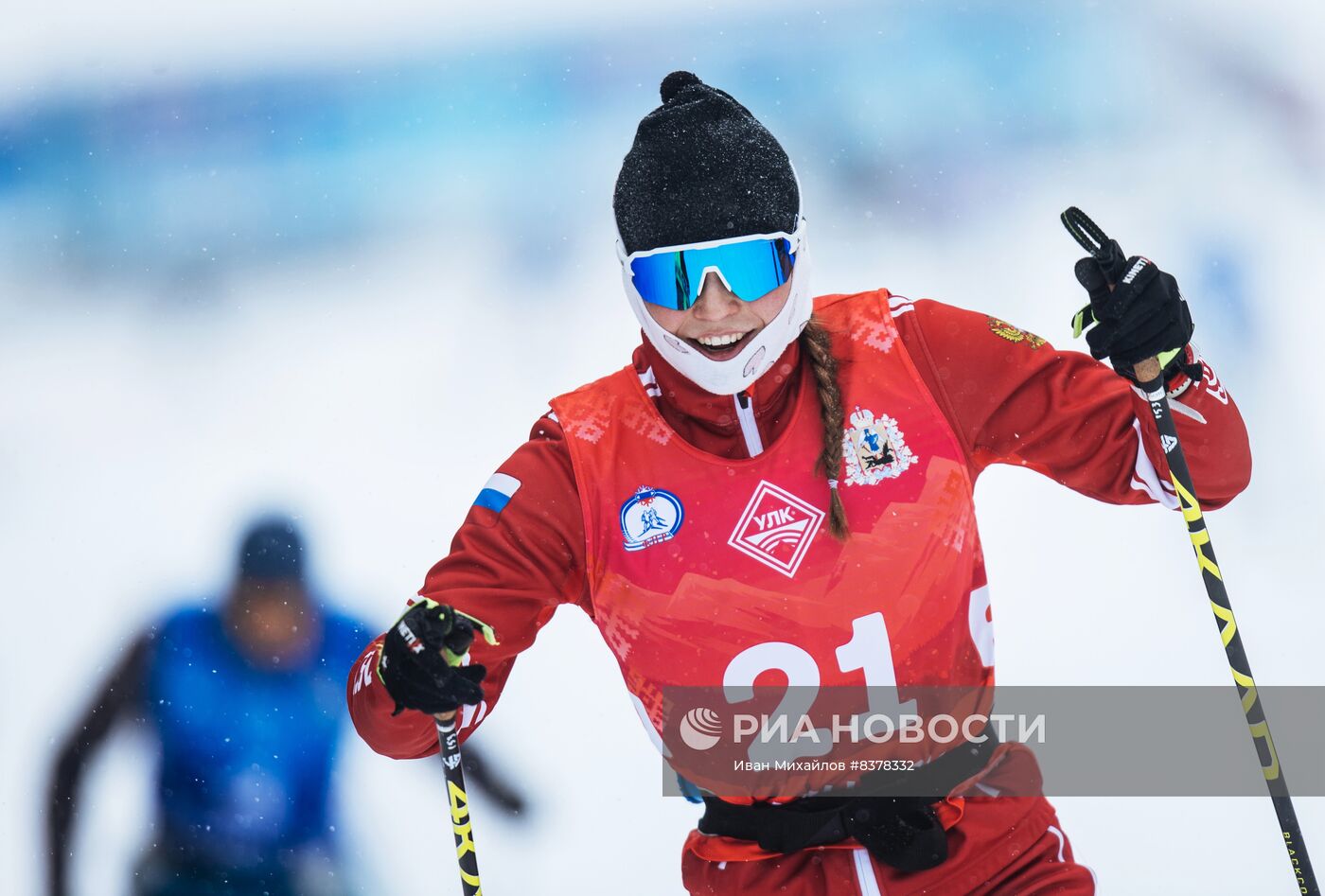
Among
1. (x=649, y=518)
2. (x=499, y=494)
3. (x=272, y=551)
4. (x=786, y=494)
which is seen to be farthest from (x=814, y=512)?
(x=272, y=551)

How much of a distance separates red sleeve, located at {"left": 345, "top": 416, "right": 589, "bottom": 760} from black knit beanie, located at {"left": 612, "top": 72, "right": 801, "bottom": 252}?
17.3 inches

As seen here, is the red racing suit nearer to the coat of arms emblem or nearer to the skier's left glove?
the coat of arms emblem

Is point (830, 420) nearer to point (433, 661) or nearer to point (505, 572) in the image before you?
point (505, 572)

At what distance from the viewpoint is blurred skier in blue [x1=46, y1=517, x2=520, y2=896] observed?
3.90 metres

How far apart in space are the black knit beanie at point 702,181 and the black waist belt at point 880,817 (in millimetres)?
979

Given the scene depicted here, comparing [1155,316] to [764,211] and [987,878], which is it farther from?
[987,878]

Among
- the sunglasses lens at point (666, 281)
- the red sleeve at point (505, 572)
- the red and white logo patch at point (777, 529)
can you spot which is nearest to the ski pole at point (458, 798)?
the red sleeve at point (505, 572)

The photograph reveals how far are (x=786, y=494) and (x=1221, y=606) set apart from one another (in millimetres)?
788

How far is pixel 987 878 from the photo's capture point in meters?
2.41

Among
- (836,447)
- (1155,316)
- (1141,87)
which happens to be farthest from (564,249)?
(1155,316)

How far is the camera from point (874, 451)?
7.89ft

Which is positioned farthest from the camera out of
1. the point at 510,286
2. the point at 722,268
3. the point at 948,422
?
the point at 510,286

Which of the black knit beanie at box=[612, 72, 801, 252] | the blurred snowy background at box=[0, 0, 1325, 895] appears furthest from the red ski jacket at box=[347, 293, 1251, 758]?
the blurred snowy background at box=[0, 0, 1325, 895]

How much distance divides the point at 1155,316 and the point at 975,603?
24.3 inches
